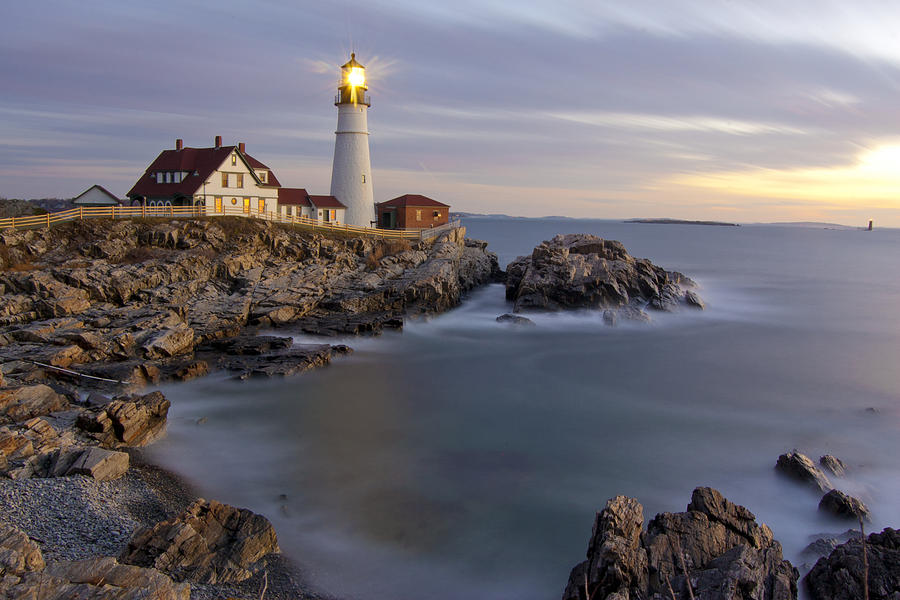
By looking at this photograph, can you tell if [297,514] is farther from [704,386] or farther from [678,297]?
[678,297]

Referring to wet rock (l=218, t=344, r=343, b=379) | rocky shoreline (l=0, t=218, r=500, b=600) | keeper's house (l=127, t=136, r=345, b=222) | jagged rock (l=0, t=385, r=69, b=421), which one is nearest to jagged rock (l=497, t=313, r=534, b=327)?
rocky shoreline (l=0, t=218, r=500, b=600)

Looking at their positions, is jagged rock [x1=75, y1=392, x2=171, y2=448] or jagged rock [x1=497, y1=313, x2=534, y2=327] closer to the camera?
jagged rock [x1=75, y1=392, x2=171, y2=448]

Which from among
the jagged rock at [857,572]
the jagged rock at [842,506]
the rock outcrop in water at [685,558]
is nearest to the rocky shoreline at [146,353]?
the rock outcrop in water at [685,558]

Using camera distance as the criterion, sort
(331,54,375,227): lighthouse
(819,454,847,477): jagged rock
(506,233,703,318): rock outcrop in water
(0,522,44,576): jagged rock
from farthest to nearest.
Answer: (331,54,375,227): lighthouse, (506,233,703,318): rock outcrop in water, (819,454,847,477): jagged rock, (0,522,44,576): jagged rock

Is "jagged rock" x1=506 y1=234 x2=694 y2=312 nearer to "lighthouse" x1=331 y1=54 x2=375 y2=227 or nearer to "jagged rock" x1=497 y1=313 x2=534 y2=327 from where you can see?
"jagged rock" x1=497 y1=313 x2=534 y2=327

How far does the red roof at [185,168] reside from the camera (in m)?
28.3

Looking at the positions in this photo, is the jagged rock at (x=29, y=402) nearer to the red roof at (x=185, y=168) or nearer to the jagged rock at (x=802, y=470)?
the jagged rock at (x=802, y=470)

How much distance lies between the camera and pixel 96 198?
29797 mm

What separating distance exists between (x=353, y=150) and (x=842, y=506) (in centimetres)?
2809

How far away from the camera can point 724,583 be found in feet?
19.9

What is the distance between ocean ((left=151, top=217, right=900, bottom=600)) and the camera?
28.4ft

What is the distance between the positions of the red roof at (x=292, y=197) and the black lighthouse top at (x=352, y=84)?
546 centimetres

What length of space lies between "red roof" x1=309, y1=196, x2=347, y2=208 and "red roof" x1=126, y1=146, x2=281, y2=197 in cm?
282

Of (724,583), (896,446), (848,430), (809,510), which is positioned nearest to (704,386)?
(848,430)
